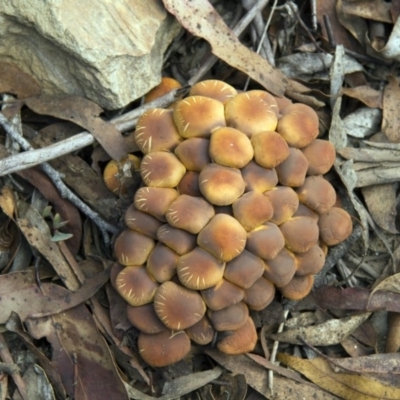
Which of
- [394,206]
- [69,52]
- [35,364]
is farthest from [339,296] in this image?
[69,52]

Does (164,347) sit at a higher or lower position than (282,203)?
lower

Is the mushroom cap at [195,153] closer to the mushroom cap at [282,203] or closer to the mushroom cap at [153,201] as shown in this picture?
the mushroom cap at [153,201]

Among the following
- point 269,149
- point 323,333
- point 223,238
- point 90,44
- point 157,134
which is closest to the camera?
point 223,238

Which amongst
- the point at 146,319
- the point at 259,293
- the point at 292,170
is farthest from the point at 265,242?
the point at 146,319

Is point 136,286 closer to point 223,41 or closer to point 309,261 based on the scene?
point 309,261

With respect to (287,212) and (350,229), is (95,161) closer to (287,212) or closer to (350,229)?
(287,212)
